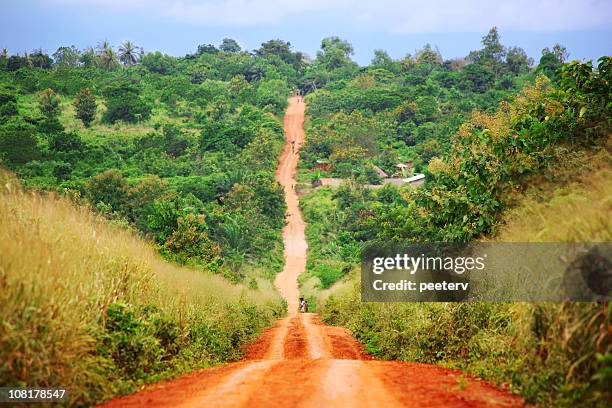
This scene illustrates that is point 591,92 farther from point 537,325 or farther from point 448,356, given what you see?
point 537,325

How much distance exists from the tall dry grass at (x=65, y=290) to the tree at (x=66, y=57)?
342ft

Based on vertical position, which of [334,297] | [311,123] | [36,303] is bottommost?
[334,297]

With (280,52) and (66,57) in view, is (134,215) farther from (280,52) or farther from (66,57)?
(280,52)

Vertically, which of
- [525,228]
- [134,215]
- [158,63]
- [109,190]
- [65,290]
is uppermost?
[158,63]

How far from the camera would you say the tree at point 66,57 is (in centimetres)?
10638

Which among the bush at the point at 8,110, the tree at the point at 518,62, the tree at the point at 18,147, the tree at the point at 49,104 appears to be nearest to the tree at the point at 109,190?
the tree at the point at 18,147

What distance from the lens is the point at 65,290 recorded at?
22.8ft

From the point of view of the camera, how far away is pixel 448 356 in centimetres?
1045

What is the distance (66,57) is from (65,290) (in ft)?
365

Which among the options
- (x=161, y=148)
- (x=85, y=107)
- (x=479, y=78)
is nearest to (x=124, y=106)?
(x=85, y=107)

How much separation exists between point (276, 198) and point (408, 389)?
156 ft

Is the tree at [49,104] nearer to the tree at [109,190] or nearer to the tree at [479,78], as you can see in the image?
the tree at [109,190]

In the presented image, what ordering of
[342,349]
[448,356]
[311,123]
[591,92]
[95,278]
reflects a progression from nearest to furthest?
[95,278]
[448,356]
[591,92]
[342,349]
[311,123]

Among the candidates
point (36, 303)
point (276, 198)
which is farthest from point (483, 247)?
point (276, 198)
